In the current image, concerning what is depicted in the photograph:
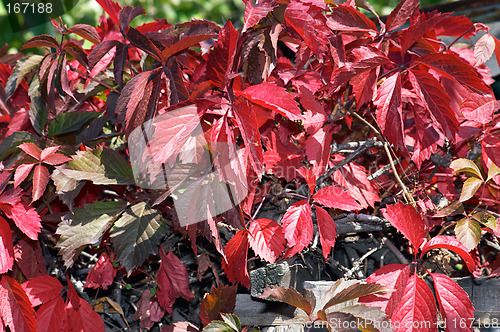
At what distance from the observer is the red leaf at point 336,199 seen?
2.24ft

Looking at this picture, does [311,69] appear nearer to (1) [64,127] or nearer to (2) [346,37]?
(2) [346,37]

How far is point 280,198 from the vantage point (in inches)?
32.1

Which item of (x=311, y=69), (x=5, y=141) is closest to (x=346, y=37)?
(x=311, y=69)

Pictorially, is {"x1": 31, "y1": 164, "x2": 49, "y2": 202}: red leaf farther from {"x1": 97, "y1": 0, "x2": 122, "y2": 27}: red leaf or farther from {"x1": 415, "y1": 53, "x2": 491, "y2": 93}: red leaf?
{"x1": 415, "y1": 53, "x2": 491, "y2": 93}: red leaf

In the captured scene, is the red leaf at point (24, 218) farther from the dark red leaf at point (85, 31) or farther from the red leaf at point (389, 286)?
the red leaf at point (389, 286)

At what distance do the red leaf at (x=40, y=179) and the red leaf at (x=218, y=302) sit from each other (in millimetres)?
342

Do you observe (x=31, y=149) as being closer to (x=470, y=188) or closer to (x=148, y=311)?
(x=148, y=311)

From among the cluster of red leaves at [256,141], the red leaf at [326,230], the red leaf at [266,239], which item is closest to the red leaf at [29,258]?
the cluster of red leaves at [256,141]

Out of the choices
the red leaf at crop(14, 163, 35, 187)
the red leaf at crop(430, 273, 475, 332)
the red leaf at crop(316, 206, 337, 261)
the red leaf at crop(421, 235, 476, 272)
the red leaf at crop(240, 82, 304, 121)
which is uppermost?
the red leaf at crop(240, 82, 304, 121)

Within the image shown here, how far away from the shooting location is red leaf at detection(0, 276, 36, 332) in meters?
0.72

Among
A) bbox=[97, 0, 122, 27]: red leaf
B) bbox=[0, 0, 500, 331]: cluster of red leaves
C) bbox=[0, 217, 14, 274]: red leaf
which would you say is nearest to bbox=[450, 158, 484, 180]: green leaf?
bbox=[0, 0, 500, 331]: cluster of red leaves

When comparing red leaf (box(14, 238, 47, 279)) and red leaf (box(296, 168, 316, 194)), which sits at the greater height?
red leaf (box(296, 168, 316, 194))

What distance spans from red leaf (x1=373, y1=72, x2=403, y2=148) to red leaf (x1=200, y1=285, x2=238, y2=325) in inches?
14.2

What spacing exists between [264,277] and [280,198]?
173 millimetres
